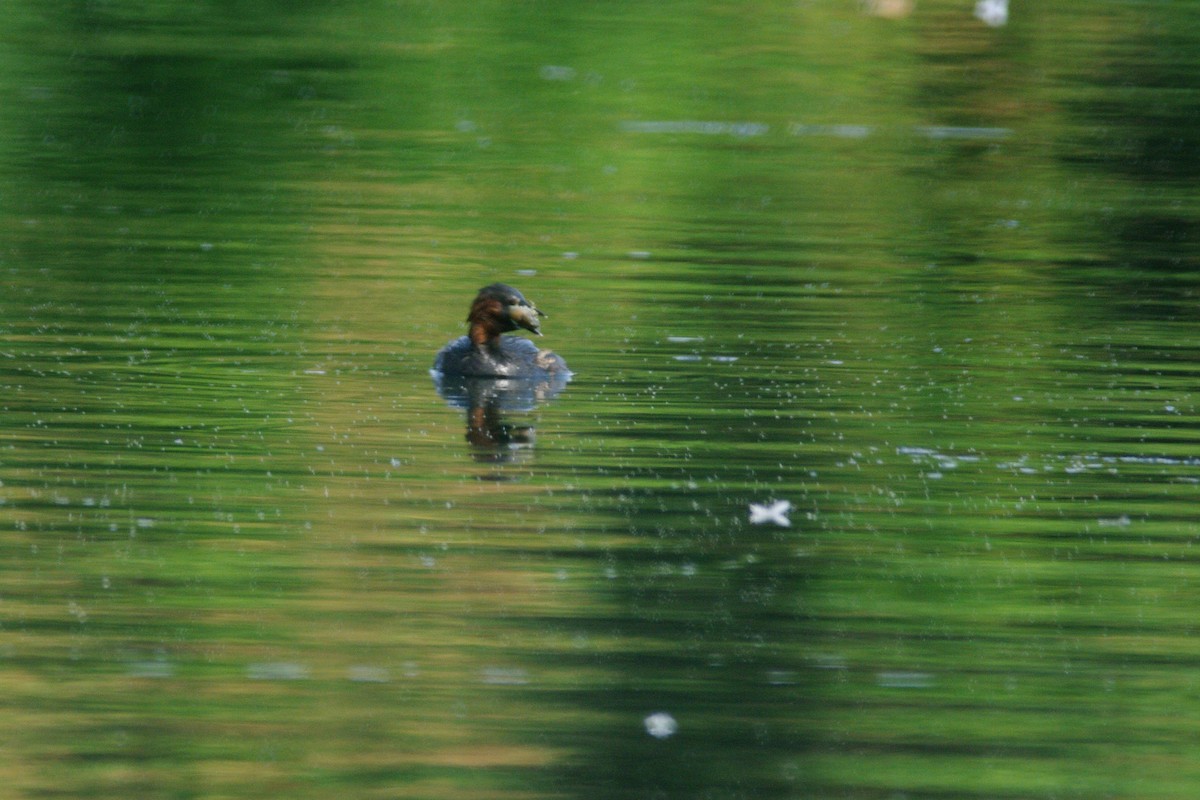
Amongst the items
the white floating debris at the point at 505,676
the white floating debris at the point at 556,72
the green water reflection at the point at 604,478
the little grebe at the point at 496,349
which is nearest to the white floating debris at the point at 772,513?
the green water reflection at the point at 604,478

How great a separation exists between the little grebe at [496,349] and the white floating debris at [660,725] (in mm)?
5247

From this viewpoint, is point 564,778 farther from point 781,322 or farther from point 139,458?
point 781,322

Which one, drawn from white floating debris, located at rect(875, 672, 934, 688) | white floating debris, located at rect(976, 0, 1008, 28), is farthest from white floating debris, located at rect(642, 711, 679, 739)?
white floating debris, located at rect(976, 0, 1008, 28)

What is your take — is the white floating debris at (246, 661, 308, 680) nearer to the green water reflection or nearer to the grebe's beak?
the green water reflection

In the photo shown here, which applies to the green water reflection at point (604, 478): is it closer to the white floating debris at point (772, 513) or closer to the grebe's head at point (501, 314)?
the white floating debris at point (772, 513)

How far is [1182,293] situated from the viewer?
1470cm

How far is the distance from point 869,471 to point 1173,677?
2587mm

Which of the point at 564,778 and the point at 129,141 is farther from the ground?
the point at 564,778

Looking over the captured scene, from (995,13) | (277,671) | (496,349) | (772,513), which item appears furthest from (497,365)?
(995,13)

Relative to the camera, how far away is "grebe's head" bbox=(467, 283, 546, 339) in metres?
11.9

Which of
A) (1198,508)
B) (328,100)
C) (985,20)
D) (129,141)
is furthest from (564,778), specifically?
(985,20)

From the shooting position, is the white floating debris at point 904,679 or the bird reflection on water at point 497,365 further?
the bird reflection on water at point 497,365

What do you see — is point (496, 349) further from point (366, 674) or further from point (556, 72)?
point (556, 72)

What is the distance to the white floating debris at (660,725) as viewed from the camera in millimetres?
6348
